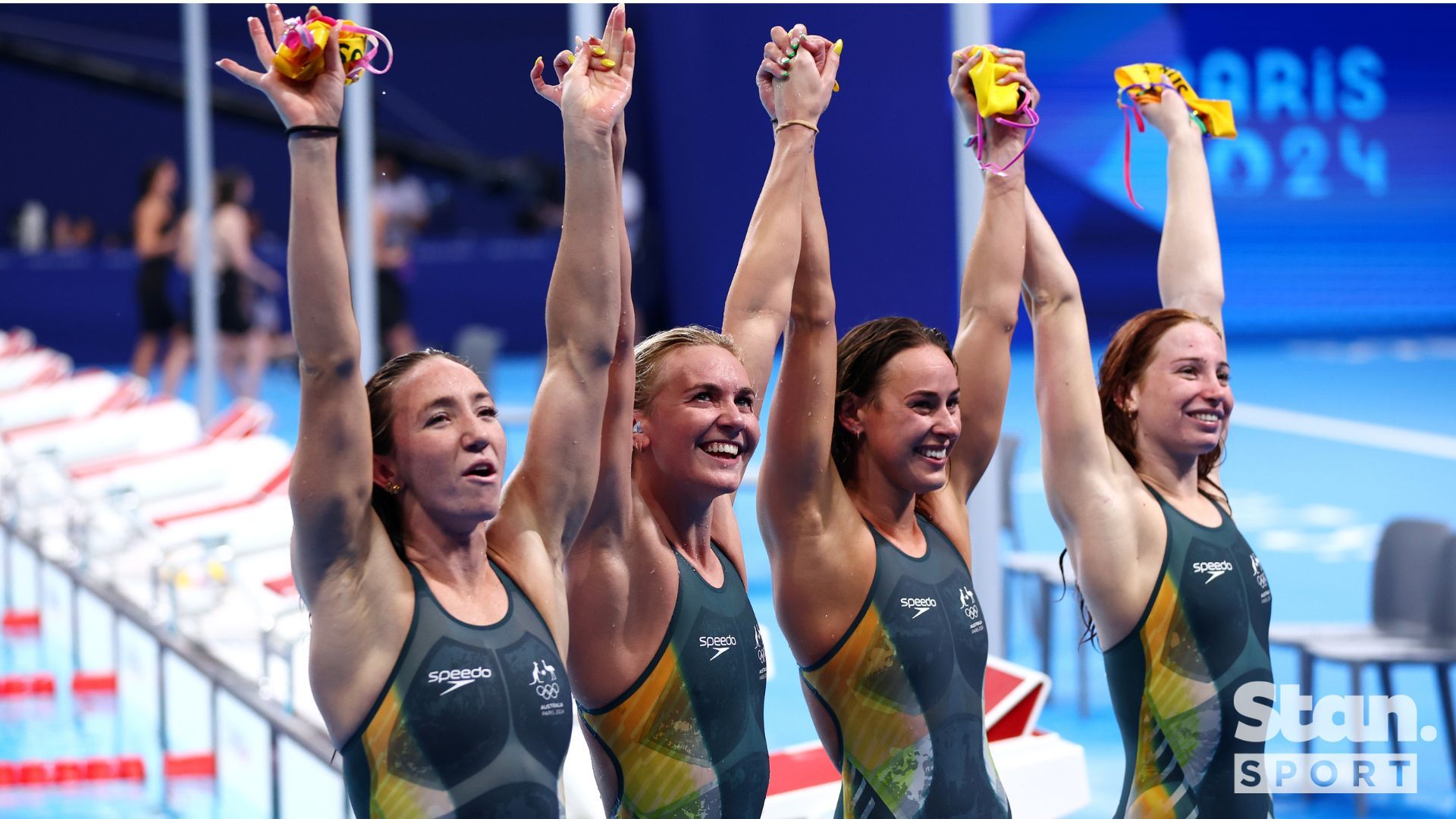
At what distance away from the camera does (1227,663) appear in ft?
9.81

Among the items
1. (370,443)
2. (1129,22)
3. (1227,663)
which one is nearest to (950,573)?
(1227,663)

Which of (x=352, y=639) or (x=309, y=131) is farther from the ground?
(x=309, y=131)

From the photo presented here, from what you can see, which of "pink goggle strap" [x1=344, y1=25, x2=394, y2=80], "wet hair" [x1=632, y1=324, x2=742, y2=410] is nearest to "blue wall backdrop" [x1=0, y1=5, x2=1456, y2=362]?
"wet hair" [x1=632, y1=324, x2=742, y2=410]

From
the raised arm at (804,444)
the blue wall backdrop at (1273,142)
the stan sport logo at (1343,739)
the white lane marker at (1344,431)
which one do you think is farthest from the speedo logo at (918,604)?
the blue wall backdrop at (1273,142)

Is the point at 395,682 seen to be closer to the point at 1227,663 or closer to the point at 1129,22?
the point at 1227,663

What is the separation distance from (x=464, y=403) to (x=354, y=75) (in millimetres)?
485

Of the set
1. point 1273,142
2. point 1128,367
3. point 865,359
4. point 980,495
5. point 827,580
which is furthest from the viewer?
point 1273,142

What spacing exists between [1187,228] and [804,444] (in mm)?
1255

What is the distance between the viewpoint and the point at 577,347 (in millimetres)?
2449

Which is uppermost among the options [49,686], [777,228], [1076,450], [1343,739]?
[777,228]

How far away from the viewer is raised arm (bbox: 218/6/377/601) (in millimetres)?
2105

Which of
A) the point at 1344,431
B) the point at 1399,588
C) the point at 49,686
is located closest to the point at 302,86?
the point at 1399,588

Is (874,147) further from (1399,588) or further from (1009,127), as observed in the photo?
(1009,127)

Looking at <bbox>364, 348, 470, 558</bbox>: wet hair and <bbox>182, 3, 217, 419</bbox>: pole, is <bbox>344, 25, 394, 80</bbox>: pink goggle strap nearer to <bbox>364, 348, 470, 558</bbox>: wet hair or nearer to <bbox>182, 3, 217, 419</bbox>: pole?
<bbox>364, 348, 470, 558</bbox>: wet hair
